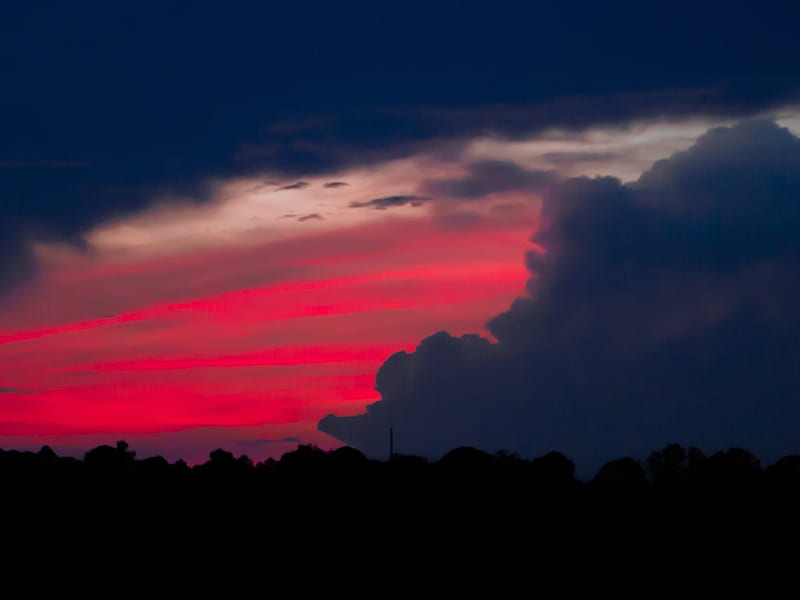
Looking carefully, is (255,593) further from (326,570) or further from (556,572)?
(556,572)

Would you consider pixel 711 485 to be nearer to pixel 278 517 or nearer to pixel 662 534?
pixel 662 534

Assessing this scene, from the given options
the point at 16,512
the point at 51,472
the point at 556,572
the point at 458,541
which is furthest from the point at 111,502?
the point at 556,572

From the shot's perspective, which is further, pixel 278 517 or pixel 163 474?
pixel 163 474

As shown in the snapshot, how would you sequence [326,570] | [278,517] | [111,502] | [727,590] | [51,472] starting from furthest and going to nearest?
[51,472], [111,502], [278,517], [326,570], [727,590]

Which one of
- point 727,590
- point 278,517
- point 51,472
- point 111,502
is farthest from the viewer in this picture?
point 51,472

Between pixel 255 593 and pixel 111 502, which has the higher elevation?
pixel 111 502

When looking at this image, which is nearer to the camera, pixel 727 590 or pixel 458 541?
pixel 727 590

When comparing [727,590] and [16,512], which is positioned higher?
→ [16,512]

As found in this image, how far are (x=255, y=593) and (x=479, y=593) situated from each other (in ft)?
→ 42.6

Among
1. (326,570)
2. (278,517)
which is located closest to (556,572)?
(326,570)

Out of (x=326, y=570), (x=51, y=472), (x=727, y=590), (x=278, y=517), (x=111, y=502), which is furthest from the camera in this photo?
(x=51, y=472)

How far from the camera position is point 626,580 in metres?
63.4

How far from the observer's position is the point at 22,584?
64812 millimetres

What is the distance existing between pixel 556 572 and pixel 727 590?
31.6 feet
